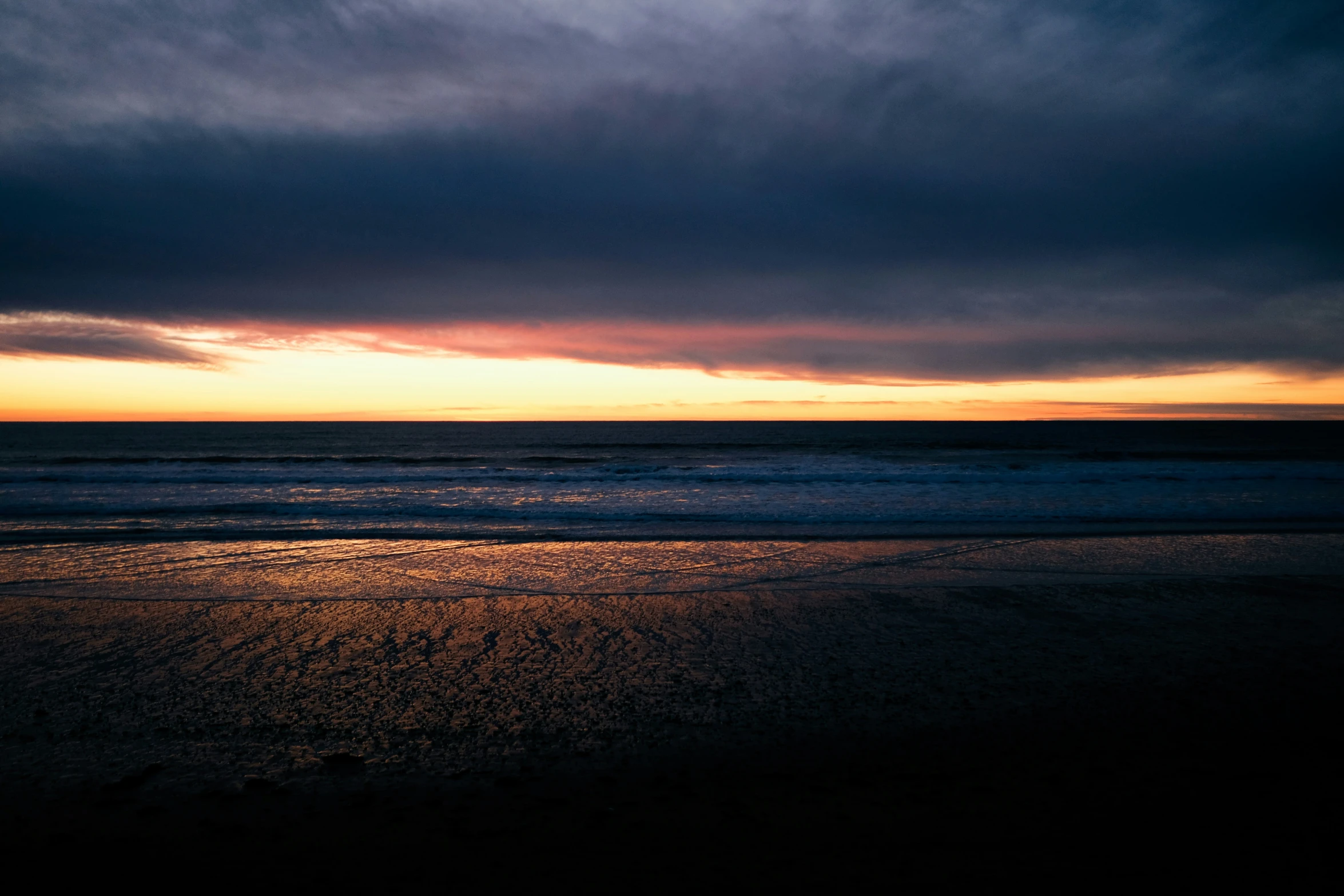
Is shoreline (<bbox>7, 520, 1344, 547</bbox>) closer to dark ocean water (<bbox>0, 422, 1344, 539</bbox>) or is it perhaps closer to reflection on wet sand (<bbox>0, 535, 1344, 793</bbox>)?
dark ocean water (<bbox>0, 422, 1344, 539</bbox>)

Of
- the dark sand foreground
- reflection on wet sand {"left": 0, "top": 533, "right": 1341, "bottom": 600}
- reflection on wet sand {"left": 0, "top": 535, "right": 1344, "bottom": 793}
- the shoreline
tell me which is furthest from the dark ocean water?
the dark sand foreground

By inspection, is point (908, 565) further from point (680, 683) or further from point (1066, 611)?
point (680, 683)

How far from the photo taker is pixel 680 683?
15.0 feet

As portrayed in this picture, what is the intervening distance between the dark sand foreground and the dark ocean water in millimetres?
5455

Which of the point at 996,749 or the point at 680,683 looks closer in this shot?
the point at 996,749

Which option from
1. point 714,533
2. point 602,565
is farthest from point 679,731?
point 714,533

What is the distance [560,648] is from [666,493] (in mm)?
14564

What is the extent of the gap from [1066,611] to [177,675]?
764cm

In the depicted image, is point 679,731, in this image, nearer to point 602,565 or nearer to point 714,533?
point 602,565

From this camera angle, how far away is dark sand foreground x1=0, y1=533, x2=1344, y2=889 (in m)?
2.70

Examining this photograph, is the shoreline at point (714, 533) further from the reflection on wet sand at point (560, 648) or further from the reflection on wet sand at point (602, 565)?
the reflection on wet sand at point (560, 648)

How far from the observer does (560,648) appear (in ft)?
17.5

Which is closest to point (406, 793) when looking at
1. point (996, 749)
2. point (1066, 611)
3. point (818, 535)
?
point (996, 749)

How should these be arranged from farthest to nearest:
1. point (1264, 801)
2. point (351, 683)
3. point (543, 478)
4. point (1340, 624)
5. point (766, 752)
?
point (543, 478) → point (1340, 624) → point (351, 683) → point (766, 752) → point (1264, 801)
